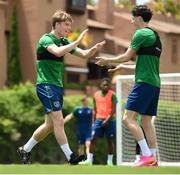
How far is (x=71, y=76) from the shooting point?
57125mm

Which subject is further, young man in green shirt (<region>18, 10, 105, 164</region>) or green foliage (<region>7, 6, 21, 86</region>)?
green foliage (<region>7, 6, 21, 86</region>)

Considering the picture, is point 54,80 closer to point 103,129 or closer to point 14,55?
point 103,129

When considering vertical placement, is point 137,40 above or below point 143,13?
below

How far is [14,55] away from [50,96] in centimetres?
3947

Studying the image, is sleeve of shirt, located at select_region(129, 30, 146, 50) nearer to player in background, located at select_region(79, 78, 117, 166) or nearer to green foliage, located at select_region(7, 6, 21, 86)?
player in background, located at select_region(79, 78, 117, 166)

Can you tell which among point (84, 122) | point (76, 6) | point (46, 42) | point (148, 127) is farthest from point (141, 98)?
point (76, 6)

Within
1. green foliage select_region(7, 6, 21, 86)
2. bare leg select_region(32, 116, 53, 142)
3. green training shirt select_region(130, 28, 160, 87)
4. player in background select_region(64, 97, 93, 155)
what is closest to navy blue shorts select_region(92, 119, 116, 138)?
player in background select_region(64, 97, 93, 155)

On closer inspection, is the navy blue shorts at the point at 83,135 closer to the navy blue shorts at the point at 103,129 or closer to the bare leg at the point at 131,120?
the navy blue shorts at the point at 103,129

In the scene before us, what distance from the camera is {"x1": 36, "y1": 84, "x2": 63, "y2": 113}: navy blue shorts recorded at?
11.1 metres

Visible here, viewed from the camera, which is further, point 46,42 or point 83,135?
point 83,135

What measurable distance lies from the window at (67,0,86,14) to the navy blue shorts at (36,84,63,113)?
44202 millimetres

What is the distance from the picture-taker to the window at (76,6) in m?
55.2

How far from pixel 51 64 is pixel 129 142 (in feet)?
30.1

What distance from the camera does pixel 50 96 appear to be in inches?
438
